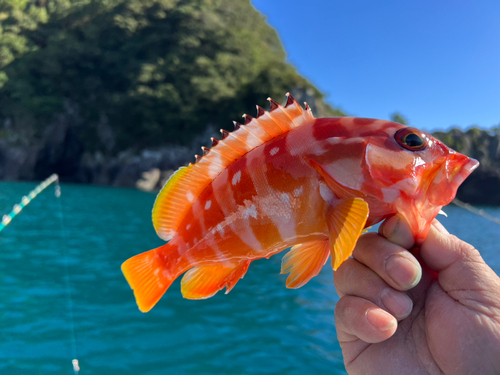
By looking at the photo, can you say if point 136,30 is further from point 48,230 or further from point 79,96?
point 48,230

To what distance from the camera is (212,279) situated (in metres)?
1.28

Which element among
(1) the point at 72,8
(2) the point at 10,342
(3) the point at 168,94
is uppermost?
(2) the point at 10,342

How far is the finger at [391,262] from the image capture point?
1.13 meters

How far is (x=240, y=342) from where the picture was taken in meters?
4.43

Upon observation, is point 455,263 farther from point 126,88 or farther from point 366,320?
point 126,88

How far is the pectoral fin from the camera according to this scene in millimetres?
963

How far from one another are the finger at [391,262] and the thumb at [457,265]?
0.45 feet

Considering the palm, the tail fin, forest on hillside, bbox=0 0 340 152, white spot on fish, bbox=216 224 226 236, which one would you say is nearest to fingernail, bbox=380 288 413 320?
the palm

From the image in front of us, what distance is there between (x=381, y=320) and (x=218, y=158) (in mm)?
813

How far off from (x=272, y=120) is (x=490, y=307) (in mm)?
989

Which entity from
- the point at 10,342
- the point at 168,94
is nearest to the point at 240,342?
the point at 10,342

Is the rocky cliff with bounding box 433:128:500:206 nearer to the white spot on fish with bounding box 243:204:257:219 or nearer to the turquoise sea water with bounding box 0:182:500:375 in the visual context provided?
the turquoise sea water with bounding box 0:182:500:375

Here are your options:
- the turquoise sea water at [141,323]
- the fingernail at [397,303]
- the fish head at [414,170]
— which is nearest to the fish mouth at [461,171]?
the fish head at [414,170]

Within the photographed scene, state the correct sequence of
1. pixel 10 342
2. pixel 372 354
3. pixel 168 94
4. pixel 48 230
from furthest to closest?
pixel 168 94 → pixel 48 230 → pixel 10 342 → pixel 372 354
